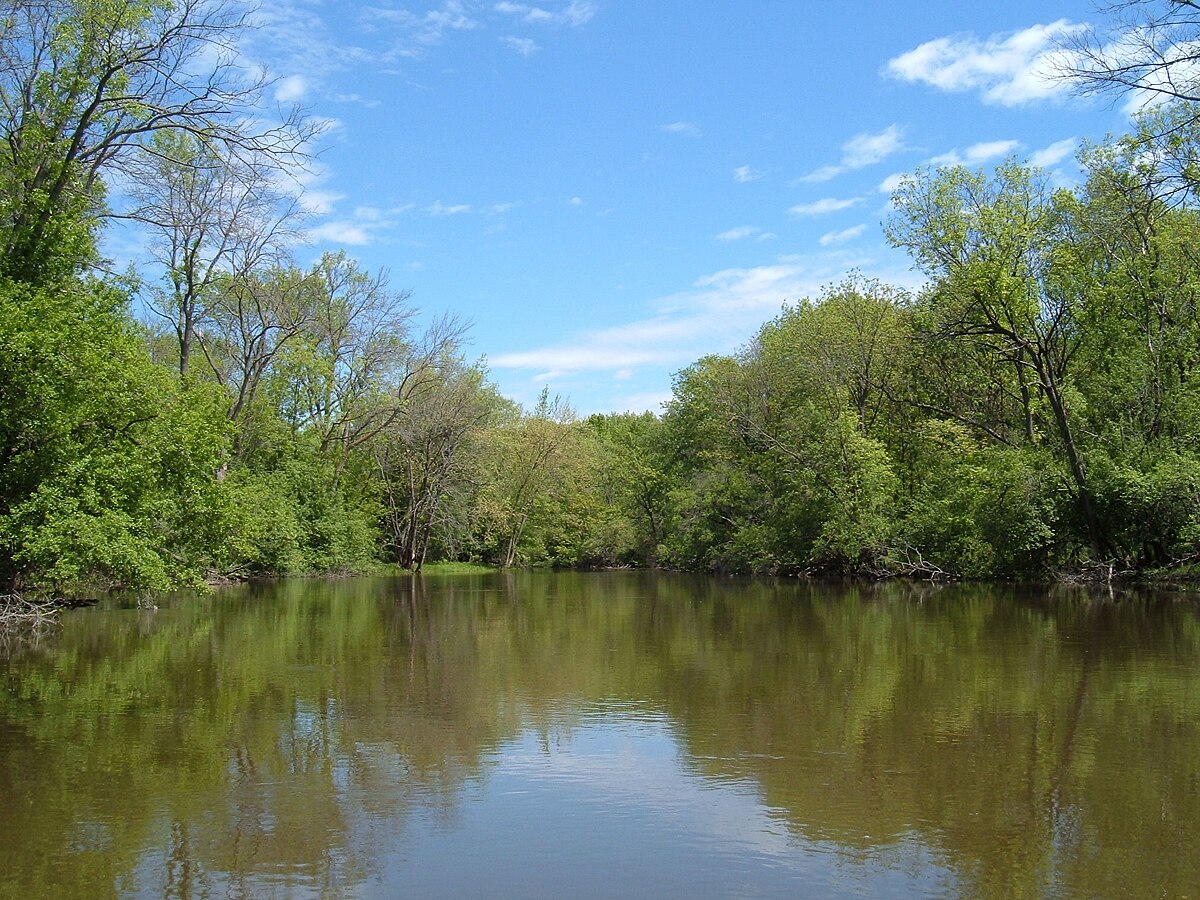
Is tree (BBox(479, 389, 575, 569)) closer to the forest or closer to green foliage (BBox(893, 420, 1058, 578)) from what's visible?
the forest

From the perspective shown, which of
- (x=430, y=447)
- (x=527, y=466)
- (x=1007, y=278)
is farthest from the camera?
(x=527, y=466)

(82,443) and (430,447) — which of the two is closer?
(82,443)

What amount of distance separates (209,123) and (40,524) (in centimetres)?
800

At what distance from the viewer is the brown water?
5.77 metres

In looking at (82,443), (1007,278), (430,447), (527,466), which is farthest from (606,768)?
(527,466)

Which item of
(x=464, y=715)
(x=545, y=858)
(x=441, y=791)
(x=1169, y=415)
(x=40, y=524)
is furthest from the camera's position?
(x=1169, y=415)

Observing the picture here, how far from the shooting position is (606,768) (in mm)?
8375

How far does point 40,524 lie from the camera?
18.0m

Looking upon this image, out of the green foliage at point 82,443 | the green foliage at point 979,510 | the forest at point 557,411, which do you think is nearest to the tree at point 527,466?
the forest at point 557,411

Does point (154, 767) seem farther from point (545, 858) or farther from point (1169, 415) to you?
point (1169, 415)

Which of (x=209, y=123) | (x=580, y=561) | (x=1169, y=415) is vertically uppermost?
(x=209, y=123)

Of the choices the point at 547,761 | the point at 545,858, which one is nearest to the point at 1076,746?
the point at 547,761

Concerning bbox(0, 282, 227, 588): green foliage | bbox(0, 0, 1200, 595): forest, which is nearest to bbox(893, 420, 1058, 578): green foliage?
bbox(0, 0, 1200, 595): forest

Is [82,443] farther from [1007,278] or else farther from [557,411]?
[557,411]
